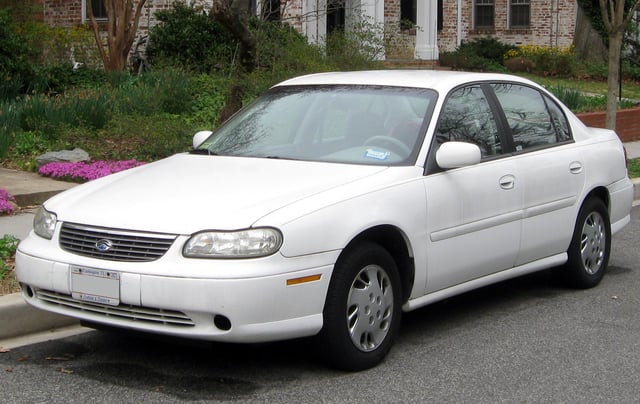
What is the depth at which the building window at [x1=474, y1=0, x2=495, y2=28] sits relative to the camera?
3638 cm

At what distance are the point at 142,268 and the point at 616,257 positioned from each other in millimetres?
5277

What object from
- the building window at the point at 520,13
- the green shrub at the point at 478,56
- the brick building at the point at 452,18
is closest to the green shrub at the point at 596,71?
the green shrub at the point at 478,56

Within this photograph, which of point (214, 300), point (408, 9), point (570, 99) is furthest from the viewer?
point (408, 9)

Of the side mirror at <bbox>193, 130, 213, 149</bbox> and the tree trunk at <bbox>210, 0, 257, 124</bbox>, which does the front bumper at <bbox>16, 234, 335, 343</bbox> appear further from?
the tree trunk at <bbox>210, 0, 257, 124</bbox>

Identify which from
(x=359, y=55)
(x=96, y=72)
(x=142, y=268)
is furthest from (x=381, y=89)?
(x=96, y=72)

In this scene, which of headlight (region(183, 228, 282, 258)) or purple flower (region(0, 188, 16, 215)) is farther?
purple flower (region(0, 188, 16, 215))

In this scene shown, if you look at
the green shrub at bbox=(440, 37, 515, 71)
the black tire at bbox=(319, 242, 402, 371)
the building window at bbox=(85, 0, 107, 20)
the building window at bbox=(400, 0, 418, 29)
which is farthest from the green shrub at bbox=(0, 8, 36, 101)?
the building window at bbox=(400, 0, 418, 29)

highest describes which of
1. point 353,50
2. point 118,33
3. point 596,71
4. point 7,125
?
point 118,33

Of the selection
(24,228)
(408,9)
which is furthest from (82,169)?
(408,9)

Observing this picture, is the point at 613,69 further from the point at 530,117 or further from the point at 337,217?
the point at 337,217

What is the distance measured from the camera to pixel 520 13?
1417 inches

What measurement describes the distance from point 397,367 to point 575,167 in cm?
252

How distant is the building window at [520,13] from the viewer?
35.9 metres

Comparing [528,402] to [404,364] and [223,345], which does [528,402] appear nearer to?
[404,364]
